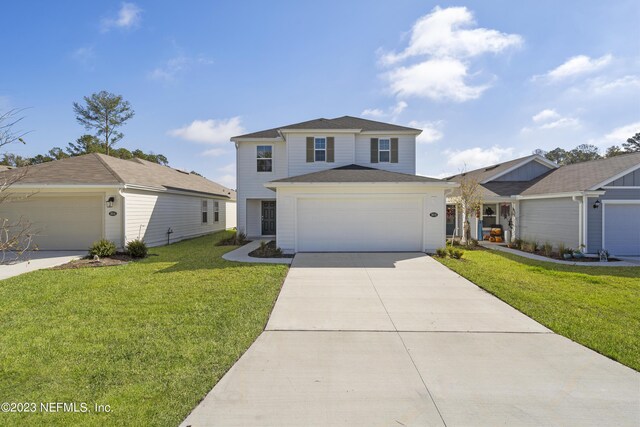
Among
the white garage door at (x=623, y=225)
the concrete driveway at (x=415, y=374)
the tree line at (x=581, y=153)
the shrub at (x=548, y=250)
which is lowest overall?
the concrete driveway at (x=415, y=374)

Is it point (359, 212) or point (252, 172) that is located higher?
point (252, 172)

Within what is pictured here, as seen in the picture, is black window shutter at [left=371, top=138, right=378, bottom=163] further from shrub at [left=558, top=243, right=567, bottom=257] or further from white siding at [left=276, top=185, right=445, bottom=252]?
shrub at [left=558, top=243, right=567, bottom=257]

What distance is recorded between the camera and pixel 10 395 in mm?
3066

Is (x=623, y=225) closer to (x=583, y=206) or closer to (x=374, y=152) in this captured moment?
(x=583, y=206)

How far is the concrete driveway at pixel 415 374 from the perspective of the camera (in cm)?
289

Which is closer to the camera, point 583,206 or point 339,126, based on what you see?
point 583,206

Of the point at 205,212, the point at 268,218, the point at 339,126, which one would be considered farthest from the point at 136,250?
the point at 339,126

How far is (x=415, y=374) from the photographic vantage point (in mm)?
3537

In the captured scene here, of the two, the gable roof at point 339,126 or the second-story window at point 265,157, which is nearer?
the gable roof at point 339,126

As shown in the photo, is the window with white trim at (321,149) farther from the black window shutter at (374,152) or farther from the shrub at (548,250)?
the shrub at (548,250)

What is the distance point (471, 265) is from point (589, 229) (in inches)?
226

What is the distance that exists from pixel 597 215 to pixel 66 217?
21.5m

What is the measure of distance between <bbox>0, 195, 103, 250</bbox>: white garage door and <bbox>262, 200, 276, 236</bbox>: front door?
24.8 ft

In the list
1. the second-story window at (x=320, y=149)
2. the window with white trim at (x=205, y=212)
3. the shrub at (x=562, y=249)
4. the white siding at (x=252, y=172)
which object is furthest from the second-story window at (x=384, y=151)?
the window with white trim at (x=205, y=212)
